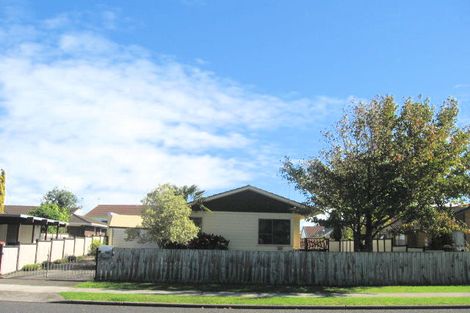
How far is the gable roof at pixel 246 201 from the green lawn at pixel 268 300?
45.5 ft

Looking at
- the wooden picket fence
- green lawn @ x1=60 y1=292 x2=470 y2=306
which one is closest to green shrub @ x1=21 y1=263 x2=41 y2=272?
the wooden picket fence

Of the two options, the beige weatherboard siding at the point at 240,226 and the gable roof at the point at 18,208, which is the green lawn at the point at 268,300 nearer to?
the beige weatherboard siding at the point at 240,226

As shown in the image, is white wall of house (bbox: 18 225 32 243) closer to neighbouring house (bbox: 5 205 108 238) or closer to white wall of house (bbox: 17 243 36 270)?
white wall of house (bbox: 17 243 36 270)

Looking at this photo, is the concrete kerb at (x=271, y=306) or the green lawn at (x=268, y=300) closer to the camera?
the concrete kerb at (x=271, y=306)

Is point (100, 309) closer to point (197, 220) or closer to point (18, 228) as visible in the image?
point (197, 220)

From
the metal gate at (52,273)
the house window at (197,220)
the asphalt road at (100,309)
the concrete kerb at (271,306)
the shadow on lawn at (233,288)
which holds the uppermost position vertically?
the house window at (197,220)

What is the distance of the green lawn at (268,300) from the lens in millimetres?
17125

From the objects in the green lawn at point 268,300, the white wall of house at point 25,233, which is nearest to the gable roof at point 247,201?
the white wall of house at point 25,233

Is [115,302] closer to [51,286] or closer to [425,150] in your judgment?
[51,286]

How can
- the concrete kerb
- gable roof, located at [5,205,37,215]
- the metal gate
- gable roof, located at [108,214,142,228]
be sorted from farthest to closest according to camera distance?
gable roof, located at [5,205,37,215], gable roof, located at [108,214,142,228], the metal gate, the concrete kerb

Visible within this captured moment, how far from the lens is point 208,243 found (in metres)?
30.9

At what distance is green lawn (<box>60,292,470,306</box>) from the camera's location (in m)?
17.1

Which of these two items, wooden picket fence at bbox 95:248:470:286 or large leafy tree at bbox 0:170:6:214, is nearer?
wooden picket fence at bbox 95:248:470:286

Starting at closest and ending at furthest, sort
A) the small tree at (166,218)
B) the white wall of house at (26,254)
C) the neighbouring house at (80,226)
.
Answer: the small tree at (166,218)
the white wall of house at (26,254)
the neighbouring house at (80,226)
